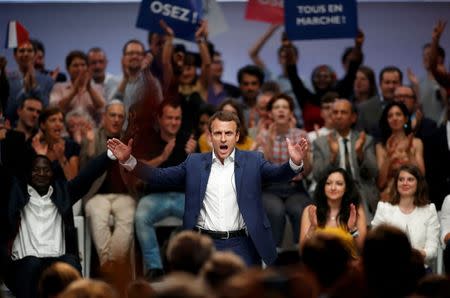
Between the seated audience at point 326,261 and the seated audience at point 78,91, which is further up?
the seated audience at point 78,91

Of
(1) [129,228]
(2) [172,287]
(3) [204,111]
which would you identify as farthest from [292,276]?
(3) [204,111]

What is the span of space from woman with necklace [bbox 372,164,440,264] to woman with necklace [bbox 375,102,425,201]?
1.46 feet

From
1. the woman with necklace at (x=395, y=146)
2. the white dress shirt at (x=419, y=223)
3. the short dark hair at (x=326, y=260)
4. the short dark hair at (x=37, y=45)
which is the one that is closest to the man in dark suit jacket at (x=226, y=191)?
the white dress shirt at (x=419, y=223)

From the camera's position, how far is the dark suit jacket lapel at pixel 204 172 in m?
6.45

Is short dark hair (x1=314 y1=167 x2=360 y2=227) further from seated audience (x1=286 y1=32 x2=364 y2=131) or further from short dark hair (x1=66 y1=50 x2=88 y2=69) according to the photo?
short dark hair (x1=66 y1=50 x2=88 y2=69)

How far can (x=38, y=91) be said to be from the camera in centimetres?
891

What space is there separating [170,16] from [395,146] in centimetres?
202

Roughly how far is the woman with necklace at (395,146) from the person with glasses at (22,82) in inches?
106

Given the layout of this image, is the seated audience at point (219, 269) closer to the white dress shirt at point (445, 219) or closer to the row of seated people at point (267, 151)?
the white dress shirt at point (445, 219)

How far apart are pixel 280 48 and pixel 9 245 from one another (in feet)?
11.3

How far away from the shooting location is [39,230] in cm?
715

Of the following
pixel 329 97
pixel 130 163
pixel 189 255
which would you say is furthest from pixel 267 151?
pixel 189 255

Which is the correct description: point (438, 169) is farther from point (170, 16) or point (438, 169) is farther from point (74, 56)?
point (74, 56)

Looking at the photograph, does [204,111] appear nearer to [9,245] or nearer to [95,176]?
[95,176]
